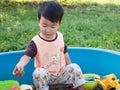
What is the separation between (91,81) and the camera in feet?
7.99

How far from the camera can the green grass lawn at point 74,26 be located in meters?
3.59

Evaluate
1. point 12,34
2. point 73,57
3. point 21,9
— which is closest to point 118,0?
point 21,9

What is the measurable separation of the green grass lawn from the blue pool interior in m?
0.83

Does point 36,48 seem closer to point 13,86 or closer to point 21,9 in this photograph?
point 13,86

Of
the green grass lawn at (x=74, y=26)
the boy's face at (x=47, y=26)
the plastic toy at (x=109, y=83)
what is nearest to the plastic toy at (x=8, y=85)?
the boy's face at (x=47, y=26)

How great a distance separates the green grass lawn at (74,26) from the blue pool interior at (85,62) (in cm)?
83

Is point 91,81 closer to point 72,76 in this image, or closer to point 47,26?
point 72,76

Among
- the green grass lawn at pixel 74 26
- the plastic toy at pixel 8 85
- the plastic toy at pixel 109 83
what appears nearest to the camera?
the plastic toy at pixel 8 85

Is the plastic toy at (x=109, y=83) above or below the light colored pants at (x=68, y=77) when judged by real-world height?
below

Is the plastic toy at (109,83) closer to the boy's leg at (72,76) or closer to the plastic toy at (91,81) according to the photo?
the plastic toy at (91,81)

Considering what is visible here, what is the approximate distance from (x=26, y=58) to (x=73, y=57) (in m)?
0.63

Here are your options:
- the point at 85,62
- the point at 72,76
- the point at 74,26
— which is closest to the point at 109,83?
the point at 72,76

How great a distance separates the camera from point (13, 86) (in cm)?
221

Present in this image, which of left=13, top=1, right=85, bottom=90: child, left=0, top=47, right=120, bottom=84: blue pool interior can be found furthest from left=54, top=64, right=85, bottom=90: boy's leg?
left=0, top=47, right=120, bottom=84: blue pool interior
